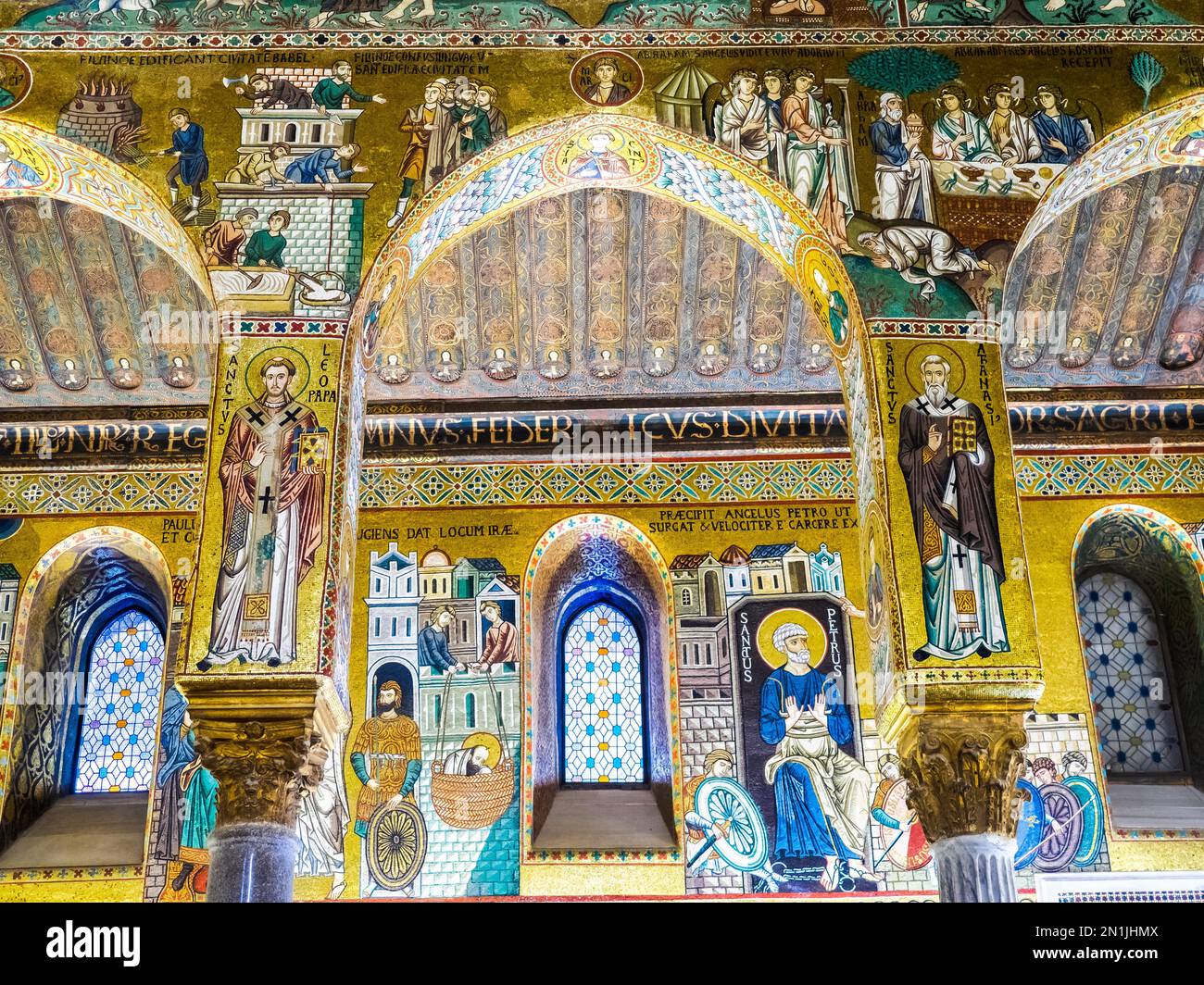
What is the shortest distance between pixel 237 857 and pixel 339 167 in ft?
14.0

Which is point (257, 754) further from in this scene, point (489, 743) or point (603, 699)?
point (603, 699)

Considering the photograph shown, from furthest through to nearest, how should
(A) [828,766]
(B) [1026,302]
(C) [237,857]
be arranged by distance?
(B) [1026,302], (A) [828,766], (C) [237,857]

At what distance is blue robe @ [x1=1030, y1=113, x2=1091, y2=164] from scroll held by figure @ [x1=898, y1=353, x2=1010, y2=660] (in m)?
1.63

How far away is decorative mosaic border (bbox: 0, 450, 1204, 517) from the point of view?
11992 mm

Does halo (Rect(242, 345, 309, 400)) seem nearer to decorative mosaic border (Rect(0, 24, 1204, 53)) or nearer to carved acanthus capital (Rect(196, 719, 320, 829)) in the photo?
carved acanthus capital (Rect(196, 719, 320, 829))

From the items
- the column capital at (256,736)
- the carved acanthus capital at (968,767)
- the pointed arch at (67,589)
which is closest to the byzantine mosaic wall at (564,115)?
the column capital at (256,736)

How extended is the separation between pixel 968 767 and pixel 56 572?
7840 mm

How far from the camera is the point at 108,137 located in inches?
350

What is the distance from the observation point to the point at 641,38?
9.34 meters

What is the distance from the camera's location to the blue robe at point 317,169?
8867 millimetres

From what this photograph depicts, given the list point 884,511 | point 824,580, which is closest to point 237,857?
point 884,511

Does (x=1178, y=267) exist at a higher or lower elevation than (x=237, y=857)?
higher
